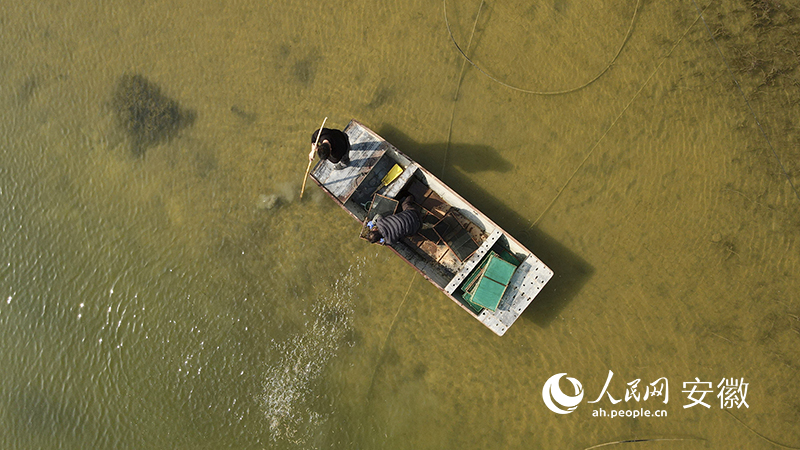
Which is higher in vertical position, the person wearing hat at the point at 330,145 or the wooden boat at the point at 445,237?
the person wearing hat at the point at 330,145

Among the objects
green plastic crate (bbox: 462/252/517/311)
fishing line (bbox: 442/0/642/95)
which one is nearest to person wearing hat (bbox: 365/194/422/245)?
green plastic crate (bbox: 462/252/517/311)

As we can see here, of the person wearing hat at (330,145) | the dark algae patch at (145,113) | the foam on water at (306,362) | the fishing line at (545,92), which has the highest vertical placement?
the fishing line at (545,92)

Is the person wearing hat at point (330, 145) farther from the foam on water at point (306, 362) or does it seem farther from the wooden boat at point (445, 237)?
the foam on water at point (306, 362)

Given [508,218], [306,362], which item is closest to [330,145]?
[508,218]

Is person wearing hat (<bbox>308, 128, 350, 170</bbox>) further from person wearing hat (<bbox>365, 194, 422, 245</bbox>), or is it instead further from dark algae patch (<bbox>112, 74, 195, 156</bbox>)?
dark algae patch (<bbox>112, 74, 195, 156</bbox>)

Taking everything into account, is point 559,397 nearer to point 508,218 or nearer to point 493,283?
point 493,283

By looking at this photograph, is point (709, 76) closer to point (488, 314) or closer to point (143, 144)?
point (488, 314)

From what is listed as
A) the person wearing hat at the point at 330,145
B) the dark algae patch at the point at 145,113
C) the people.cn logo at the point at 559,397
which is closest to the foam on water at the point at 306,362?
the person wearing hat at the point at 330,145
